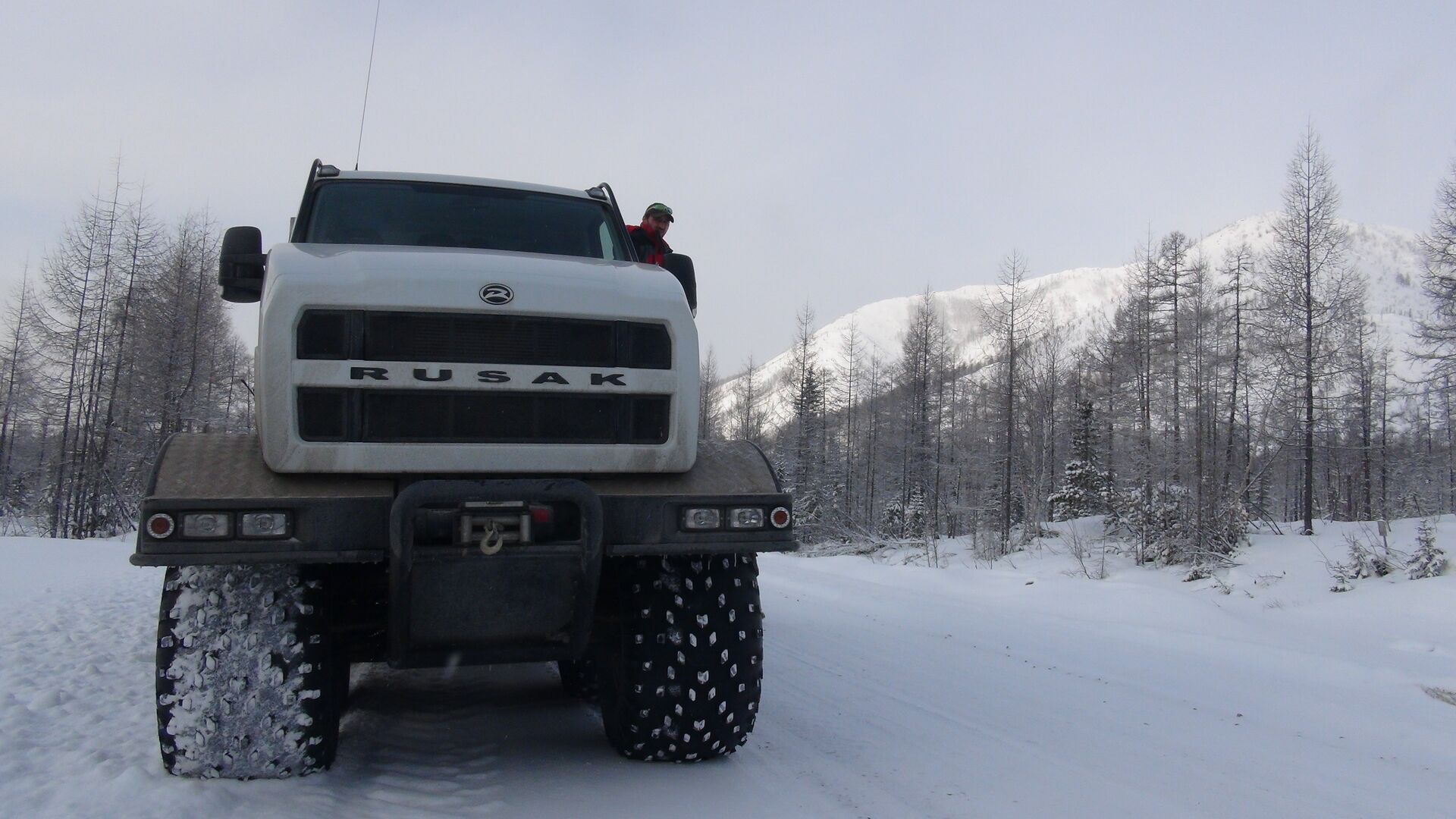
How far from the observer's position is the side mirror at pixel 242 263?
411cm

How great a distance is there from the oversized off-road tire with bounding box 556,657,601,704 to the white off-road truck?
1062mm

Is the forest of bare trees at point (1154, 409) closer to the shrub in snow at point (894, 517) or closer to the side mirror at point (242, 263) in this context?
the shrub in snow at point (894, 517)

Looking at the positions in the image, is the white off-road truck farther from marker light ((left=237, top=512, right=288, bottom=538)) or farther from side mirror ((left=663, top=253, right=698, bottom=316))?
side mirror ((left=663, top=253, right=698, bottom=316))

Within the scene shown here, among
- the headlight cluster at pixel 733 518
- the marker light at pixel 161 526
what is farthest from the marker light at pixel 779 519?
the marker light at pixel 161 526

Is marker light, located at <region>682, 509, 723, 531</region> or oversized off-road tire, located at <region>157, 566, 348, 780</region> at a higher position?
marker light, located at <region>682, 509, 723, 531</region>

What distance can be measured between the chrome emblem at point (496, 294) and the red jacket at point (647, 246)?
1.83m

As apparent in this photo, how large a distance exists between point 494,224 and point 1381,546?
1644cm

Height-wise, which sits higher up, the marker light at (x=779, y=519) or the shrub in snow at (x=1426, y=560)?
the marker light at (x=779, y=519)

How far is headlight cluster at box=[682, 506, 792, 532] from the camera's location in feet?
11.0

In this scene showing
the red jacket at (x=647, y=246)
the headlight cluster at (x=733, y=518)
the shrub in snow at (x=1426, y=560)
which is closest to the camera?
the headlight cluster at (x=733, y=518)

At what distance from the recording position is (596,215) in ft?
16.1

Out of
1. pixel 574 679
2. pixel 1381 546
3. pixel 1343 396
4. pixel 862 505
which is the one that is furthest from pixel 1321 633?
pixel 862 505

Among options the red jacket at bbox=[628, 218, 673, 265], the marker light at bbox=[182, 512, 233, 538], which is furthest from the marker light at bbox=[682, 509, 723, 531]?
the red jacket at bbox=[628, 218, 673, 265]

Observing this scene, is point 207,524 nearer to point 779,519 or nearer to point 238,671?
point 238,671
